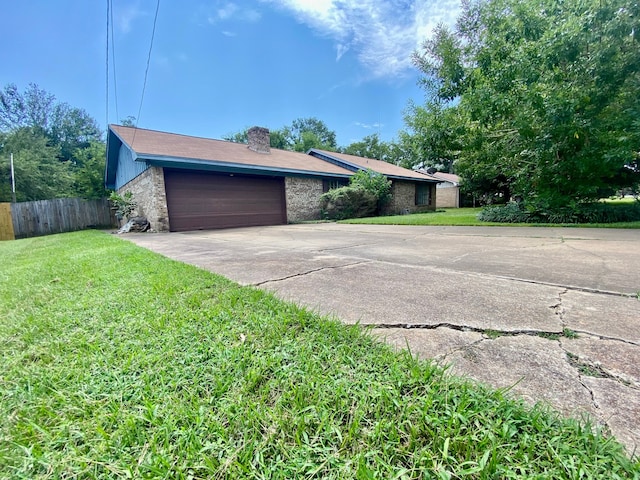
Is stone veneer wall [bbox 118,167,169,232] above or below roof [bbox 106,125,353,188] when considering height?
below

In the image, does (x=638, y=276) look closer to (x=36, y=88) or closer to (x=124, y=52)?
(x=124, y=52)

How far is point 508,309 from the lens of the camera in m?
1.64

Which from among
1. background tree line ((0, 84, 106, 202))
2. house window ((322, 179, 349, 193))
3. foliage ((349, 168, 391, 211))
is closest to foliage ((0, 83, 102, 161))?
background tree line ((0, 84, 106, 202))

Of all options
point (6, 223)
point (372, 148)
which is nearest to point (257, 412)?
point (6, 223)

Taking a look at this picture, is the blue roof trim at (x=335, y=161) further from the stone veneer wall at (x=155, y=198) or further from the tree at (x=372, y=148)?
the tree at (x=372, y=148)

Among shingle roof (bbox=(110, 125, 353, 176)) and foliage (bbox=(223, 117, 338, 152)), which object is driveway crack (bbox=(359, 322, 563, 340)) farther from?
foliage (bbox=(223, 117, 338, 152))

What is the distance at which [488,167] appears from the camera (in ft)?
30.6

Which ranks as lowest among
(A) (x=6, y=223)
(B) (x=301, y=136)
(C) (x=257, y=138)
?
(A) (x=6, y=223)

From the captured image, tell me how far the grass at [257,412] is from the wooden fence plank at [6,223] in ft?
47.1

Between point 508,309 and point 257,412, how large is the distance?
1530mm

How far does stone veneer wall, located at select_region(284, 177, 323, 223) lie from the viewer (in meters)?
11.7

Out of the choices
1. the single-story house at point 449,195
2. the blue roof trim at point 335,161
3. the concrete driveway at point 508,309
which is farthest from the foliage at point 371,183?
the single-story house at point 449,195

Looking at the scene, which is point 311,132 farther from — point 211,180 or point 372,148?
point 211,180

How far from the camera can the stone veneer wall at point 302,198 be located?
1174 centimetres
